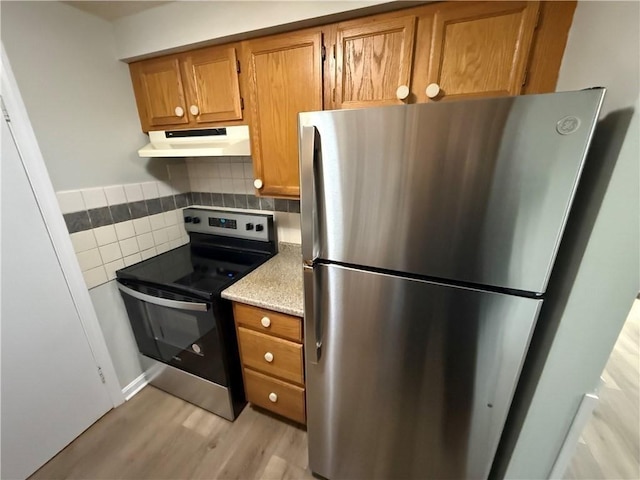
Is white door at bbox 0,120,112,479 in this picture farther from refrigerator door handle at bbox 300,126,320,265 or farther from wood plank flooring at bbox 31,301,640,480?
refrigerator door handle at bbox 300,126,320,265

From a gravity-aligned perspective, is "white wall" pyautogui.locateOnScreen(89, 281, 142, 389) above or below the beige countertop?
below

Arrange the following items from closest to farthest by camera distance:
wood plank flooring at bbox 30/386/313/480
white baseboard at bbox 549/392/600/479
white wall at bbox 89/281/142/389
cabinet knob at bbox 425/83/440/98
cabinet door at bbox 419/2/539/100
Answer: white baseboard at bbox 549/392/600/479
cabinet door at bbox 419/2/539/100
cabinet knob at bbox 425/83/440/98
wood plank flooring at bbox 30/386/313/480
white wall at bbox 89/281/142/389

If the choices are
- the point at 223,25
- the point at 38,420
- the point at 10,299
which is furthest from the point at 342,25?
the point at 38,420

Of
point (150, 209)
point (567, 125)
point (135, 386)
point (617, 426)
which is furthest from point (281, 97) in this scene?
point (617, 426)

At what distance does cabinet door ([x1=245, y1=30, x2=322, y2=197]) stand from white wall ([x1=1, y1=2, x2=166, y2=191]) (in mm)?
868

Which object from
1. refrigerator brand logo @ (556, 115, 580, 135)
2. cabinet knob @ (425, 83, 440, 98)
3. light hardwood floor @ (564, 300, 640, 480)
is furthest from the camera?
light hardwood floor @ (564, 300, 640, 480)

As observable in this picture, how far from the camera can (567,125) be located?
571 millimetres

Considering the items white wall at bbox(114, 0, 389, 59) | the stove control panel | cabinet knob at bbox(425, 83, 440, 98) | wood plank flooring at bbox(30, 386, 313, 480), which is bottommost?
wood plank flooring at bbox(30, 386, 313, 480)

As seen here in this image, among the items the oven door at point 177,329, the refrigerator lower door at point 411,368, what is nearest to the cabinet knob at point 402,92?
the refrigerator lower door at point 411,368

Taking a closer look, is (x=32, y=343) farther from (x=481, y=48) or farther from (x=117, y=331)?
(x=481, y=48)

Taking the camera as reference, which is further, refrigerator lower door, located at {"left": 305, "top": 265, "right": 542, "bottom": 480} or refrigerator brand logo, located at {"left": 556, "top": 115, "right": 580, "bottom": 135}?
refrigerator lower door, located at {"left": 305, "top": 265, "right": 542, "bottom": 480}

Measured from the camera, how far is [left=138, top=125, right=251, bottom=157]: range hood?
138 centimetres

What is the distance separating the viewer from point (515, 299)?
71 centimetres

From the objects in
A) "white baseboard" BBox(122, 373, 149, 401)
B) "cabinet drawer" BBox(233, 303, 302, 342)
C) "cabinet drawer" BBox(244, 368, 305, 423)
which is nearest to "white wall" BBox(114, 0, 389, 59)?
"cabinet drawer" BBox(233, 303, 302, 342)
